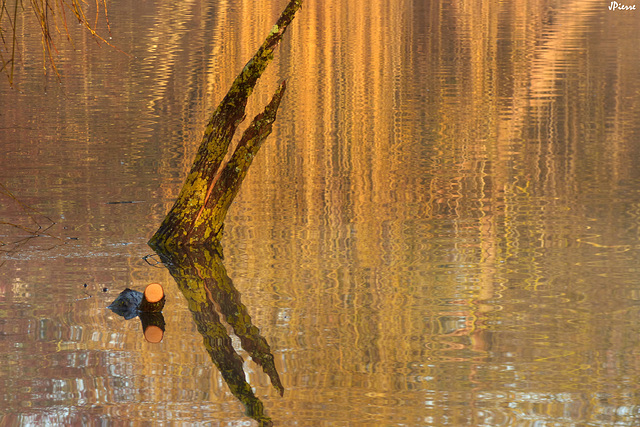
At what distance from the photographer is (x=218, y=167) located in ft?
31.3

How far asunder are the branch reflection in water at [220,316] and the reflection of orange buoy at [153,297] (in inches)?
10.9

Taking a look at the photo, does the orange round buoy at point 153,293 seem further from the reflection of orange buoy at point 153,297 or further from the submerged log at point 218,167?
the submerged log at point 218,167

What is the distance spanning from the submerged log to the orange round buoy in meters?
1.89

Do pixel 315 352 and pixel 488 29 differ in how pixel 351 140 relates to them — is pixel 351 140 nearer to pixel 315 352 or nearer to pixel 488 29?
pixel 315 352

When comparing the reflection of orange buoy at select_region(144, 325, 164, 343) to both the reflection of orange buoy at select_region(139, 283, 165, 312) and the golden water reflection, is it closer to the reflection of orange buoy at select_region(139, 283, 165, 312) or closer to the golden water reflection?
the golden water reflection

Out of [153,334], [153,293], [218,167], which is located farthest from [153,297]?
[218,167]

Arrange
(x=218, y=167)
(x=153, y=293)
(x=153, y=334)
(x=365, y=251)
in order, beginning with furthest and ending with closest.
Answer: (x=218, y=167), (x=365, y=251), (x=153, y=293), (x=153, y=334)

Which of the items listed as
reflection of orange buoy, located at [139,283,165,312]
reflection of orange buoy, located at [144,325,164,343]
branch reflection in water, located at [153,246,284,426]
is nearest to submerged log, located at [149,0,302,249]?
branch reflection in water, located at [153,246,284,426]

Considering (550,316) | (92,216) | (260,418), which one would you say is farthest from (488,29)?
(260,418)

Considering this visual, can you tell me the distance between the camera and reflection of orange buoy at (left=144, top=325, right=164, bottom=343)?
724cm

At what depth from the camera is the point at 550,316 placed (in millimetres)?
7562

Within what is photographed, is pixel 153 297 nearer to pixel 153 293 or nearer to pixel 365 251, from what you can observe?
pixel 153 293

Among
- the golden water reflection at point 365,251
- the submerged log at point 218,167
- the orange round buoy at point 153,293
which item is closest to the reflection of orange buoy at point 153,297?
the orange round buoy at point 153,293

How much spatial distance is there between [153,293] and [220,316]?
21.0 inches
